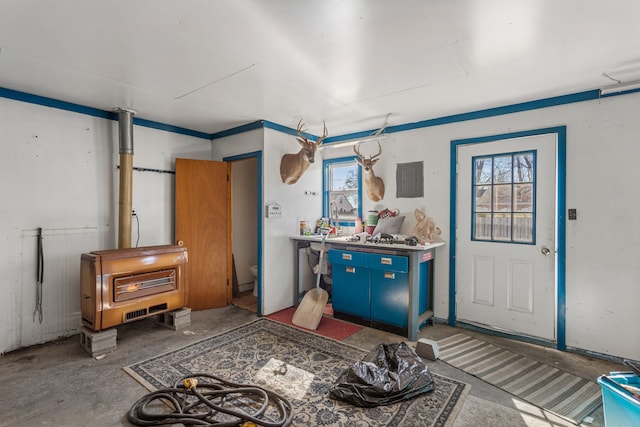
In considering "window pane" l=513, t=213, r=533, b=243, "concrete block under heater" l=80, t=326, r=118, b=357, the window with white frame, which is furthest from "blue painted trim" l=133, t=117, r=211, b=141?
"window pane" l=513, t=213, r=533, b=243

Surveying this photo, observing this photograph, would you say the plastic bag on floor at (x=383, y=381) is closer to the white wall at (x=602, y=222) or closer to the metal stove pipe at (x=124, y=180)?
the white wall at (x=602, y=222)

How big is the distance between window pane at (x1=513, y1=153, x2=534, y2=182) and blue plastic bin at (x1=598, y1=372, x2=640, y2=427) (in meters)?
1.99

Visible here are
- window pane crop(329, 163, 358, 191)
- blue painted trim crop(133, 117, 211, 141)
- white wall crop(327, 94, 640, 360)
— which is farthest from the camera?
window pane crop(329, 163, 358, 191)

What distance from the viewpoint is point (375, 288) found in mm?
3686

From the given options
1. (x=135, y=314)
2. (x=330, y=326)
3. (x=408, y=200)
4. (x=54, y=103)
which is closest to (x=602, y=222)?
(x=408, y=200)

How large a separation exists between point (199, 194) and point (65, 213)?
4.87 feet

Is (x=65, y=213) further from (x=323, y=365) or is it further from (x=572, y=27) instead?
(x=572, y=27)

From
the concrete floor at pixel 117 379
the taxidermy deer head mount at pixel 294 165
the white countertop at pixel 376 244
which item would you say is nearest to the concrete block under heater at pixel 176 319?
the concrete floor at pixel 117 379

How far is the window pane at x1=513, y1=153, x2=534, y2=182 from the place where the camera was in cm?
336

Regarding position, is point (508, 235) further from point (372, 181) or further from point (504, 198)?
point (372, 181)

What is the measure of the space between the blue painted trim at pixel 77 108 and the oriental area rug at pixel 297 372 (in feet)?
9.28

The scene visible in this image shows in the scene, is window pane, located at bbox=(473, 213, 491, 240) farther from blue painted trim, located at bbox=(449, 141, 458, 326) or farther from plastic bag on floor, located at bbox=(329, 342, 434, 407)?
plastic bag on floor, located at bbox=(329, 342, 434, 407)

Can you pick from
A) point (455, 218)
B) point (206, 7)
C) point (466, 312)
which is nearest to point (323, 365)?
point (466, 312)

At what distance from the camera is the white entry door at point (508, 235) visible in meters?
3.25
